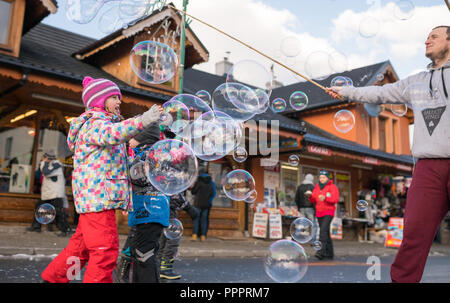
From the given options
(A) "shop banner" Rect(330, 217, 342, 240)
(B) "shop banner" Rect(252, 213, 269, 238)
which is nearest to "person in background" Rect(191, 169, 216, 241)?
(B) "shop banner" Rect(252, 213, 269, 238)

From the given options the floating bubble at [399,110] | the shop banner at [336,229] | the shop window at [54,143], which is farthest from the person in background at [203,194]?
the shop banner at [336,229]

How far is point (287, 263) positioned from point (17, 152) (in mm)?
8638

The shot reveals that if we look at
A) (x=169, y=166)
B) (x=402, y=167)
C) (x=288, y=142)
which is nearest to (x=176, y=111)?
(x=169, y=166)

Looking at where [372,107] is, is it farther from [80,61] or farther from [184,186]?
[80,61]

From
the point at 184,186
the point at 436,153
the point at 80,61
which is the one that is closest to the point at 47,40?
the point at 80,61

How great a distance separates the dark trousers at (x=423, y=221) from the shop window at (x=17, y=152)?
9465 mm

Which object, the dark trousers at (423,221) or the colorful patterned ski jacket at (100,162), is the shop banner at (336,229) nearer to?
the dark trousers at (423,221)

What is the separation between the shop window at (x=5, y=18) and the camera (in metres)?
9.63

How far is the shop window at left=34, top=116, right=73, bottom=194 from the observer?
10.5 meters

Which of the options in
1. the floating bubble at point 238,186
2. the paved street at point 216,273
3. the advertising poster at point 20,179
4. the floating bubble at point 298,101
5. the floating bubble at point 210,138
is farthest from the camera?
the advertising poster at point 20,179

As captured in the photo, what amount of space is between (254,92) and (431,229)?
338 centimetres

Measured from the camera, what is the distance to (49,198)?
876 cm

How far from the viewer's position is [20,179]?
33.1 feet

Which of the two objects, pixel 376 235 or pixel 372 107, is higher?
pixel 372 107
